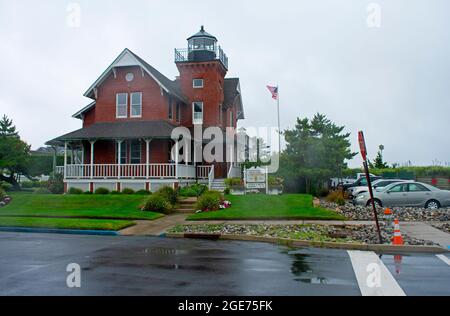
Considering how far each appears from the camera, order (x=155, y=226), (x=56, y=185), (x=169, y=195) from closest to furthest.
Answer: (x=155, y=226) < (x=169, y=195) < (x=56, y=185)

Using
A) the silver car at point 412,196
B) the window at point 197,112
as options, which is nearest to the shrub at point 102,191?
the window at point 197,112

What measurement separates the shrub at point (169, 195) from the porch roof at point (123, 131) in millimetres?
4407

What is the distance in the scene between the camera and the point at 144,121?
30.1 m

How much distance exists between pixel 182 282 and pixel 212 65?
87.8ft

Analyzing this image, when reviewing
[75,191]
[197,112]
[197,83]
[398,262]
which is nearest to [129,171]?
[75,191]

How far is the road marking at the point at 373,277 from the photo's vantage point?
7297 mm

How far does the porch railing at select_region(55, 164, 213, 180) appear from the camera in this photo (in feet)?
91.7

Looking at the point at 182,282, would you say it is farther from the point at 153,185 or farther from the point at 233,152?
the point at 233,152

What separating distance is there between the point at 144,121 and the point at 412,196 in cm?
1732

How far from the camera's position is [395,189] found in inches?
885

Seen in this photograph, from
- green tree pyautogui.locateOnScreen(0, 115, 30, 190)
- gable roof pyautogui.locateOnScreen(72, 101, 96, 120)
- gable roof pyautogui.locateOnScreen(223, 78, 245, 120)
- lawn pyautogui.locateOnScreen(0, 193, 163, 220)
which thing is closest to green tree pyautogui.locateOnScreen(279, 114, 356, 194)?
gable roof pyautogui.locateOnScreen(223, 78, 245, 120)

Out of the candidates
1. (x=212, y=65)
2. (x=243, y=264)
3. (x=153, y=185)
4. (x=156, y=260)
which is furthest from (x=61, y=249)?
(x=212, y=65)

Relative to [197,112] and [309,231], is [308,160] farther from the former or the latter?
[309,231]

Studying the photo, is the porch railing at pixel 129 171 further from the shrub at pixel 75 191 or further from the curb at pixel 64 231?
the curb at pixel 64 231
